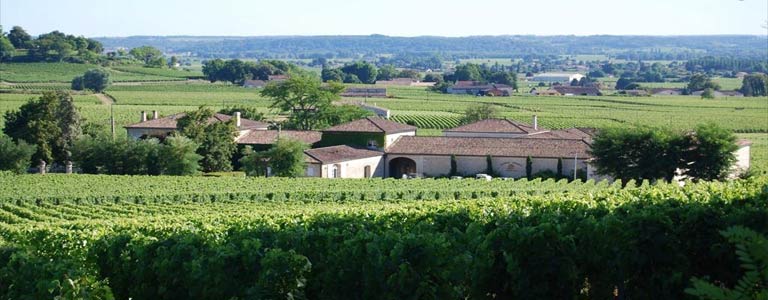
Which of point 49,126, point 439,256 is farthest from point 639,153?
point 439,256

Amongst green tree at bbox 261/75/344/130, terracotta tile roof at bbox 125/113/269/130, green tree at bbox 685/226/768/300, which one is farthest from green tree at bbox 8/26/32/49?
green tree at bbox 685/226/768/300

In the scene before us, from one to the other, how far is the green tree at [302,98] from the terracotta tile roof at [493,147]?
22260 millimetres

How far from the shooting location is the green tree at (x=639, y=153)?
45.8 metres

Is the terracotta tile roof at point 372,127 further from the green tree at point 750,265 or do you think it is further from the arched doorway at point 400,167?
the green tree at point 750,265

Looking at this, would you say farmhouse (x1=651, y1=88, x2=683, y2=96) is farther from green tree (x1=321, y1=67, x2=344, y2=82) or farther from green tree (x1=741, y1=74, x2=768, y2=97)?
green tree (x1=321, y1=67, x2=344, y2=82)

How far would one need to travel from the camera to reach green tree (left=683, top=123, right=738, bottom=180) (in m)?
45.0

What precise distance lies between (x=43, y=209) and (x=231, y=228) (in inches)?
800

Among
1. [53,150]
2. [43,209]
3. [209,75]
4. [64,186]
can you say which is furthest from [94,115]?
[209,75]

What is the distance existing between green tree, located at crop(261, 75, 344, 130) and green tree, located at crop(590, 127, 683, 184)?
1359 inches

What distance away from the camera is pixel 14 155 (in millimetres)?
52219

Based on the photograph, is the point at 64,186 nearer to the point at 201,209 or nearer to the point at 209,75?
the point at 201,209

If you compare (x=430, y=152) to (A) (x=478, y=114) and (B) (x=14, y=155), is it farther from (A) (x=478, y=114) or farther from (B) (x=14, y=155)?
(A) (x=478, y=114)

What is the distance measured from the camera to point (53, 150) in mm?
58094

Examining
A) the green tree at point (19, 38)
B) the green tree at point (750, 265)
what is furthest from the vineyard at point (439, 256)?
the green tree at point (19, 38)
